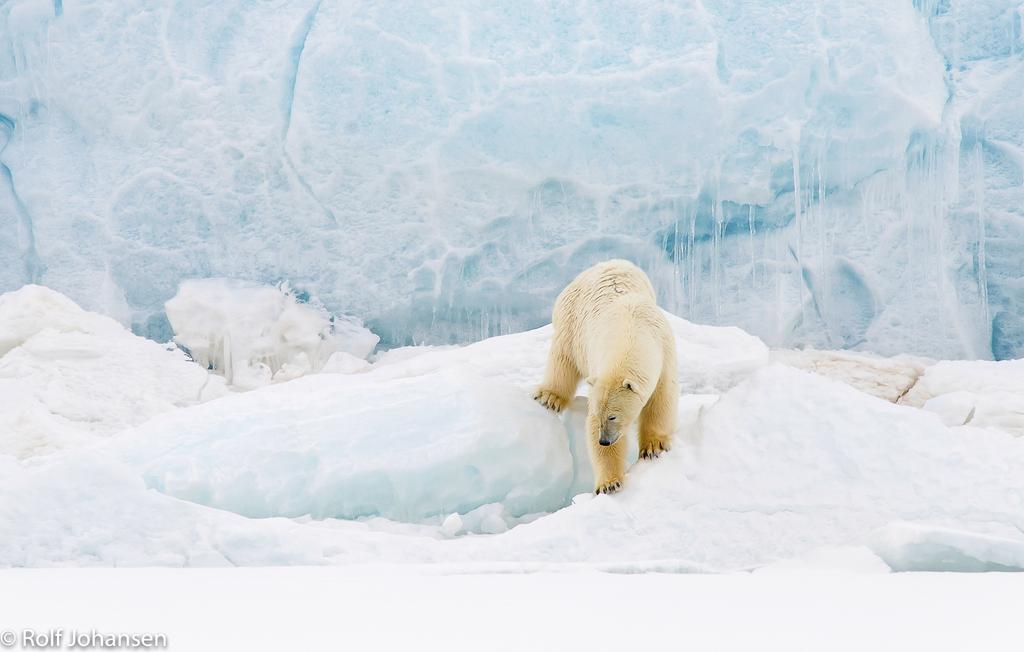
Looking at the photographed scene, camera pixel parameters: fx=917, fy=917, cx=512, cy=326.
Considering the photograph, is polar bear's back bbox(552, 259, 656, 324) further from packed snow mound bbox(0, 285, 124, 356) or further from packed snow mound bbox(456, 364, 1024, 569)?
packed snow mound bbox(0, 285, 124, 356)

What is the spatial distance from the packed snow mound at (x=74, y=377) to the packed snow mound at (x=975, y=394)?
4.02 m

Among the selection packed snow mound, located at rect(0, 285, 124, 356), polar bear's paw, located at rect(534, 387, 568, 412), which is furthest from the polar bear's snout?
packed snow mound, located at rect(0, 285, 124, 356)

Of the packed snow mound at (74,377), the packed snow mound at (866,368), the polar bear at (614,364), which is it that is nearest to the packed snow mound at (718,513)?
the polar bear at (614,364)

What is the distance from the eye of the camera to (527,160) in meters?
6.04

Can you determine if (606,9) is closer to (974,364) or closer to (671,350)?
(974,364)

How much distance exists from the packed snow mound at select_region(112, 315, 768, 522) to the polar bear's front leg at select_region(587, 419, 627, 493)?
370 millimetres

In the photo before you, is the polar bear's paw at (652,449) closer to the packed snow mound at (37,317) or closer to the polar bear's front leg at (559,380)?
the polar bear's front leg at (559,380)

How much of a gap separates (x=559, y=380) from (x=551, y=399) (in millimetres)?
78

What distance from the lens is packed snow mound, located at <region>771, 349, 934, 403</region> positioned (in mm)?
5164

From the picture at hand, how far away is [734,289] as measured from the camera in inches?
245

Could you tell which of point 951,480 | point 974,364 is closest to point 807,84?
point 974,364

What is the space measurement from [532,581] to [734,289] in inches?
189

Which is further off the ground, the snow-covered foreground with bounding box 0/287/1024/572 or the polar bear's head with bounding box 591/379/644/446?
the polar bear's head with bounding box 591/379/644/446

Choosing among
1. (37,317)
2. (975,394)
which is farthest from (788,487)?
(37,317)
